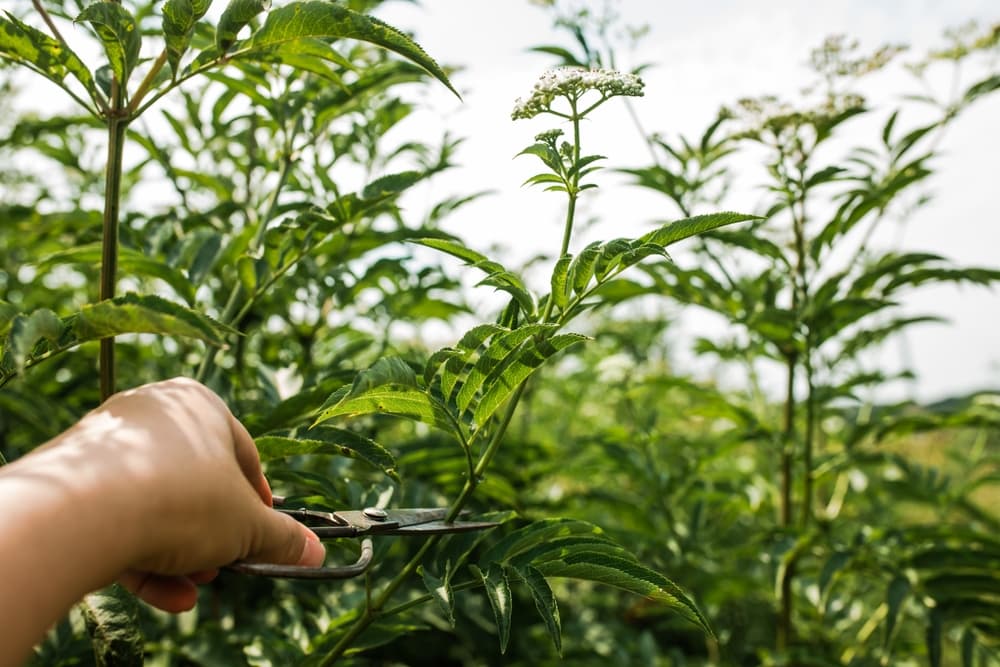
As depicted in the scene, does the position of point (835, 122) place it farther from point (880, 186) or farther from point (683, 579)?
point (683, 579)

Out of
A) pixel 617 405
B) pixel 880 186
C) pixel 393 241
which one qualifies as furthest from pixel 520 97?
pixel 617 405

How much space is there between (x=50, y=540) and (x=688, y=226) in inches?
28.6

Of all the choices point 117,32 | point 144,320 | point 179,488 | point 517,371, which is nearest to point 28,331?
point 144,320

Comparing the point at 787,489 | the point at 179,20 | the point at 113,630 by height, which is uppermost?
the point at 179,20

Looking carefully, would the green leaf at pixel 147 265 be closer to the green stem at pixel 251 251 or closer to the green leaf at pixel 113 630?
the green stem at pixel 251 251

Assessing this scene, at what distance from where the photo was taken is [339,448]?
3.46 feet

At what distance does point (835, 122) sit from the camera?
5.81 feet

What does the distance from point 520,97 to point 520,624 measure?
184 cm

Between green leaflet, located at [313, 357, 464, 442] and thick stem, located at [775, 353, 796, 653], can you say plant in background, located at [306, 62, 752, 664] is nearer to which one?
green leaflet, located at [313, 357, 464, 442]

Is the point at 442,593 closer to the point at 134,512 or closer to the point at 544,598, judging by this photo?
the point at 544,598

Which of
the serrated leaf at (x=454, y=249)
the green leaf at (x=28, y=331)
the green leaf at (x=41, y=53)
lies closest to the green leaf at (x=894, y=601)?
the serrated leaf at (x=454, y=249)

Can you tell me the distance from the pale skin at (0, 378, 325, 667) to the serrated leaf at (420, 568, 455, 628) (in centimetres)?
25

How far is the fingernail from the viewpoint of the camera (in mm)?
828

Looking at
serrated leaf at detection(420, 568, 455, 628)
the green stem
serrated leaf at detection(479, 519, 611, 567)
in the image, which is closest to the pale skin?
serrated leaf at detection(420, 568, 455, 628)
